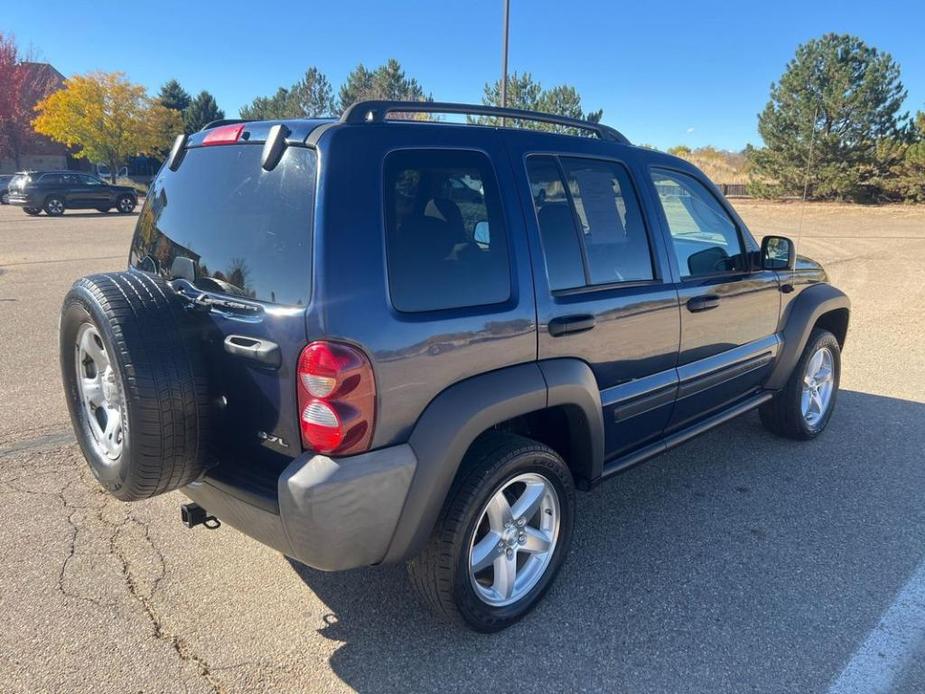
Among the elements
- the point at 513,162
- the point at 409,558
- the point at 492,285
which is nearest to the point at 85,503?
the point at 409,558

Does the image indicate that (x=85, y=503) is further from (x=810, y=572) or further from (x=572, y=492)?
(x=810, y=572)

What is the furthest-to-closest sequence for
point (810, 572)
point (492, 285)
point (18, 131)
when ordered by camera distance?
1. point (18, 131)
2. point (810, 572)
3. point (492, 285)

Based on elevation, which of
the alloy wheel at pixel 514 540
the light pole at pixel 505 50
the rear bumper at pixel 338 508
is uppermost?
the light pole at pixel 505 50

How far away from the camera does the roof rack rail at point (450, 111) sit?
2.35m

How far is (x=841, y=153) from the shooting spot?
2758 centimetres

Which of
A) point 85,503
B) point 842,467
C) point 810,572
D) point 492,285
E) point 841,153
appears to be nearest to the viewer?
point 492,285

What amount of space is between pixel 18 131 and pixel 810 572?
53.2 meters

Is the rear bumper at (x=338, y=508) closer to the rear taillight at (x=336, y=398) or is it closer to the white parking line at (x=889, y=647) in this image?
the rear taillight at (x=336, y=398)

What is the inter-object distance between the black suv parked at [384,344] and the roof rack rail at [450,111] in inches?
0.6

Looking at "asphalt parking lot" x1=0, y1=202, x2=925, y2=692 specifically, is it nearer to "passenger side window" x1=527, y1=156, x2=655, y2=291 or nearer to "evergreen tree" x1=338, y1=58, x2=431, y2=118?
"passenger side window" x1=527, y1=156, x2=655, y2=291

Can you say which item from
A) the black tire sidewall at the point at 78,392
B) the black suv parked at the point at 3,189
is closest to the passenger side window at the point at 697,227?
the black tire sidewall at the point at 78,392

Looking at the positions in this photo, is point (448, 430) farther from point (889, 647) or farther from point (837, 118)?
point (837, 118)

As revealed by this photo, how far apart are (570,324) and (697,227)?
4.86ft

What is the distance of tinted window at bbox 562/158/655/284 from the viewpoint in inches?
117
